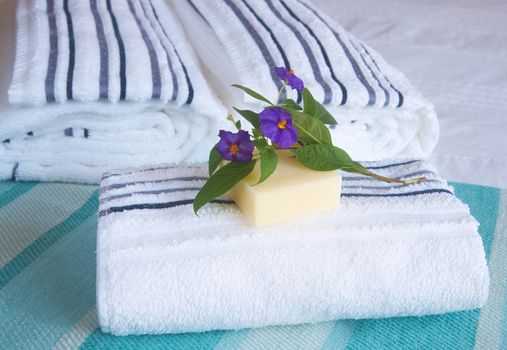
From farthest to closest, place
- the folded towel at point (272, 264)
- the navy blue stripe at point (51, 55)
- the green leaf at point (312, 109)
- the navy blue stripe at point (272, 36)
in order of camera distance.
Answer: the navy blue stripe at point (272, 36) → the navy blue stripe at point (51, 55) → the green leaf at point (312, 109) → the folded towel at point (272, 264)

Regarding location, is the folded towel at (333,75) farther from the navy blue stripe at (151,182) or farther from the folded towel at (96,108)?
the navy blue stripe at (151,182)

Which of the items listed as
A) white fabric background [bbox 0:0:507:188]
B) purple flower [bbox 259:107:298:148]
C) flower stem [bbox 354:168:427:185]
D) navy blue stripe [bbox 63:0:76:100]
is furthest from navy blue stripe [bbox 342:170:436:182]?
navy blue stripe [bbox 63:0:76:100]

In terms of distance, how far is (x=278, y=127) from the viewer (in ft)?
1.99

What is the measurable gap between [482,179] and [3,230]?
62 cm

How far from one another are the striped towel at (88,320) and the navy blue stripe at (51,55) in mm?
157

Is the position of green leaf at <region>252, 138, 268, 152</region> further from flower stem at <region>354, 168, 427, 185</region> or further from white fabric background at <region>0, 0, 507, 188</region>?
white fabric background at <region>0, 0, 507, 188</region>

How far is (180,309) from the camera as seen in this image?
22.8 inches

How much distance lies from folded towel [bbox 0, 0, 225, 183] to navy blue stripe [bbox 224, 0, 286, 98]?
8 cm

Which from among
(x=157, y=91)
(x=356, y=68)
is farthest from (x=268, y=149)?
(x=356, y=68)

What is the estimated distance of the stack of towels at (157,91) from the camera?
2.77 ft

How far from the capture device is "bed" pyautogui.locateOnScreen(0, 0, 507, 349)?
61cm

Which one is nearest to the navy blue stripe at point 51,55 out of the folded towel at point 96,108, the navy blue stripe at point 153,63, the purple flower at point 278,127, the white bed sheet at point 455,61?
the folded towel at point 96,108

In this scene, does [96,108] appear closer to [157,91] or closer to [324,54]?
[157,91]

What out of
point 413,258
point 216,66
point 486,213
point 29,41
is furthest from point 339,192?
point 29,41
